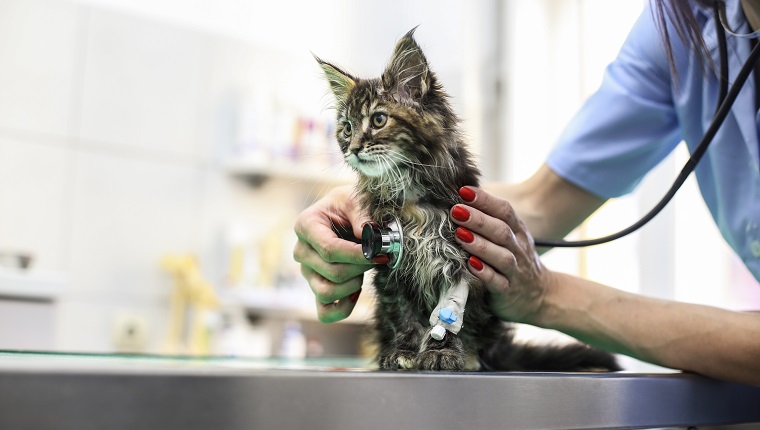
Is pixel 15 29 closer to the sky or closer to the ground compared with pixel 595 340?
closer to the sky

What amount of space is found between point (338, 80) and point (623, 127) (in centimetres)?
57

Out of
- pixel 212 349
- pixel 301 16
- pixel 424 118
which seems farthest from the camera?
pixel 301 16

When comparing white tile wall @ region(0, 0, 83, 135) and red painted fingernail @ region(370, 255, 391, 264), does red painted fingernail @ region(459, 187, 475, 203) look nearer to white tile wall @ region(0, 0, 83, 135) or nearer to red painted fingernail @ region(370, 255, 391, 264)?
red painted fingernail @ region(370, 255, 391, 264)

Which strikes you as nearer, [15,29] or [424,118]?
[424,118]

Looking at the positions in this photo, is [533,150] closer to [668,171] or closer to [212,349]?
[668,171]

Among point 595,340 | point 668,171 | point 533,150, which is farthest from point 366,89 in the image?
point 533,150

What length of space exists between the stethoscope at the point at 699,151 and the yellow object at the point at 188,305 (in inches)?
80.3

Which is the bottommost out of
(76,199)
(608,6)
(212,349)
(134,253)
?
(212,349)

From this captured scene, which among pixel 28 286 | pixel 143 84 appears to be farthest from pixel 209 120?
pixel 28 286

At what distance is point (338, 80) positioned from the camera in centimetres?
90

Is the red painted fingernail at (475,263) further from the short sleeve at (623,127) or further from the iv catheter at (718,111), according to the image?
the short sleeve at (623,127)

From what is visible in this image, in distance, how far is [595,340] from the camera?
3.14ft

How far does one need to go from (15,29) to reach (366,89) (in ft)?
7.43

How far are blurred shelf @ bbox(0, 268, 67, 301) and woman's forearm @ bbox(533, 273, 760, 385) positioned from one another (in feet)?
5.28
